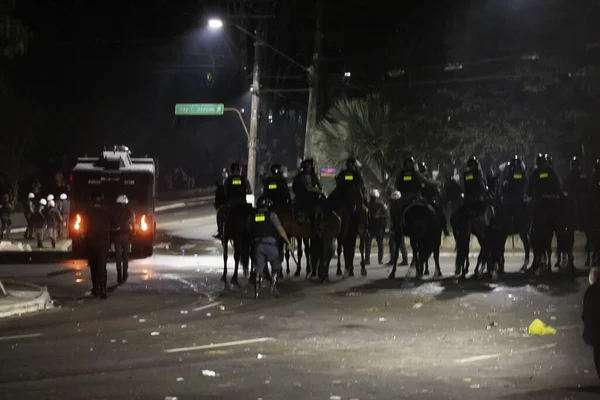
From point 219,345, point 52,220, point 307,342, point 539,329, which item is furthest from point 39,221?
point 539,329

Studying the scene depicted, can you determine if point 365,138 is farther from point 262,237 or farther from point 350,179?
point 262,237

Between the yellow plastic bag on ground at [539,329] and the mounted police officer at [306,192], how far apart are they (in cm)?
729

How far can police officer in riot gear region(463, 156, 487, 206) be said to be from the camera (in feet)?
62.5

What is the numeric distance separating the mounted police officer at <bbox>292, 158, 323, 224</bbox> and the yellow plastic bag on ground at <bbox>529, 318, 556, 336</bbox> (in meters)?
7.29

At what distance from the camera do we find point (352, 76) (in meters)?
44.5

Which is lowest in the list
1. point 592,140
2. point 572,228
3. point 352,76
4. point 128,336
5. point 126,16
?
point 128,336

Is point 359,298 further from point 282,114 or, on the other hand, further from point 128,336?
point 282,114

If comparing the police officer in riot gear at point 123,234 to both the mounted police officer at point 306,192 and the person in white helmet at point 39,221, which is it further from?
the person in white helmet at point 39,221

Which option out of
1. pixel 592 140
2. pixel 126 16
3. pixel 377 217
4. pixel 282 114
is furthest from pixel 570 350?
pixel 282 114

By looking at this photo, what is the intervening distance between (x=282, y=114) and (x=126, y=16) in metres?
24.1

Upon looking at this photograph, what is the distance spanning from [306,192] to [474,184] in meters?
3.48

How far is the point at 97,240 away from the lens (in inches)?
688

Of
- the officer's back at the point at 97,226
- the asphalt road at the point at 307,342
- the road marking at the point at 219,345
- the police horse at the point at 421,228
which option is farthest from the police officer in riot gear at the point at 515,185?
the road marking at the point at 219,345

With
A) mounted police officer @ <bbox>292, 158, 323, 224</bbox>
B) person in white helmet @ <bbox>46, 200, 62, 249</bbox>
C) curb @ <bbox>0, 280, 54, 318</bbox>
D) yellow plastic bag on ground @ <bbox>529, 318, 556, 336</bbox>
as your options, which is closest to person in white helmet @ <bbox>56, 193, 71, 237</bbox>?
person in white helmet @ <bbox>46, 200, 62, 249</bbox>
